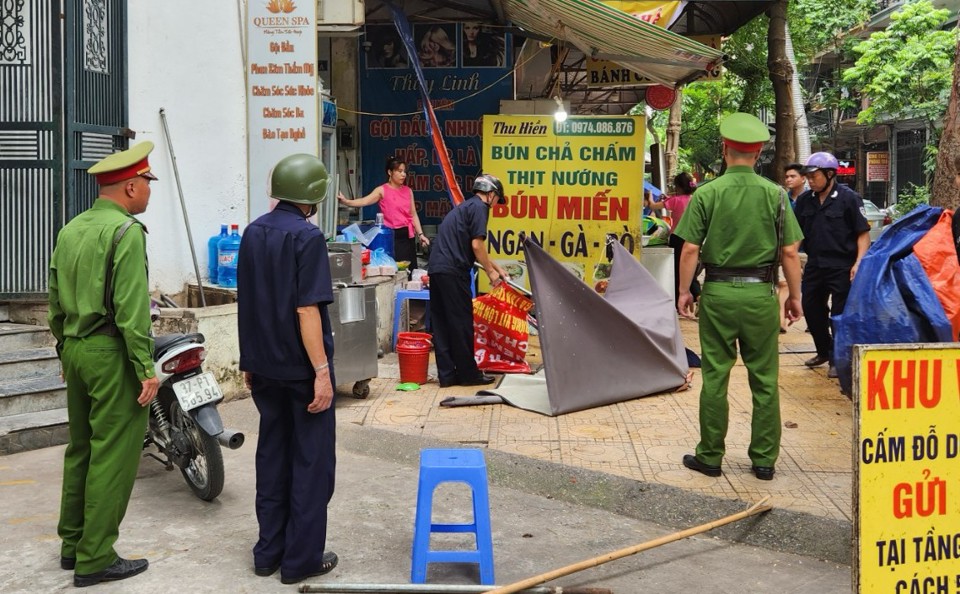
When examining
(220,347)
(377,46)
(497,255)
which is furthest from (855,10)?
(220,347)

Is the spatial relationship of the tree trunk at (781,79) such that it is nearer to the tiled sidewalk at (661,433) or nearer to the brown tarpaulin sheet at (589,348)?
the tiled sidewalk at (661,433)

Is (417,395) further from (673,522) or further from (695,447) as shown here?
(673,522)

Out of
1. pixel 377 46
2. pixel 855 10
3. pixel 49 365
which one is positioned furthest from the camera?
pixel 855 10

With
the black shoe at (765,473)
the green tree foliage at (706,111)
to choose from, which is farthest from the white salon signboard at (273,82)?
the green tree foliage at (706,111)

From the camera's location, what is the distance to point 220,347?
24.9 feet

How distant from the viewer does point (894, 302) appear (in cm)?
458

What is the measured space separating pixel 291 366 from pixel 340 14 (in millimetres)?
6439

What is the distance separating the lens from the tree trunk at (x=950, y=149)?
8578mm

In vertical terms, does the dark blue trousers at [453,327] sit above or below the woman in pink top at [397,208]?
below

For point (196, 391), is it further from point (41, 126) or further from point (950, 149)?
point (950, 149)

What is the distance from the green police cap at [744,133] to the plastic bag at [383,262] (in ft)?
15.3

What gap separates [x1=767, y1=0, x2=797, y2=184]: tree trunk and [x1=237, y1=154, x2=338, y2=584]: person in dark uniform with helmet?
1106cm

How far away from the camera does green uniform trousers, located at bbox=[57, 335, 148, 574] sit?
4.23 metres

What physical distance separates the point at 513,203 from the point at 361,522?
6.11 metres
